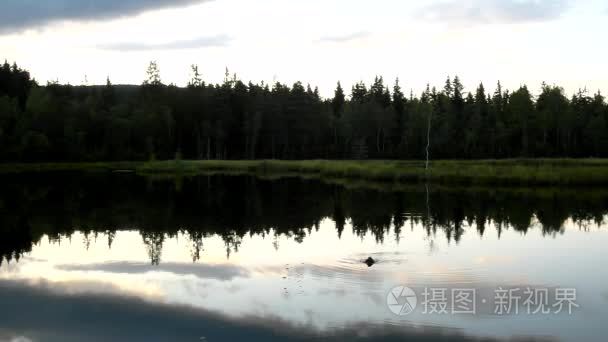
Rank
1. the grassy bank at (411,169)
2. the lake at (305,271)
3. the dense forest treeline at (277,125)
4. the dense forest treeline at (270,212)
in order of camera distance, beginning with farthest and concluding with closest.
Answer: the dense forest treeline at (277,125), the grassy bank at (411,169), the dense forest treeline at (270,212), the lake at (305,271)

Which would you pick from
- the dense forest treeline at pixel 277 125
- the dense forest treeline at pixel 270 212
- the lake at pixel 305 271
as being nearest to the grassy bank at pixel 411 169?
the dense forest treeline at pixel 270 212

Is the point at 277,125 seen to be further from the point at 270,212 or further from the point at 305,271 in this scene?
the point at 305,271

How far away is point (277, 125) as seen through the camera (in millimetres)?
106688

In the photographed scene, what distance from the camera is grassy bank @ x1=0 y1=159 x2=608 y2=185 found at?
52.0 m

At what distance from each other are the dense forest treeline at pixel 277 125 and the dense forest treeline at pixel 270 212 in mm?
46968

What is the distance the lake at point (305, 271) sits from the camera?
547 inches

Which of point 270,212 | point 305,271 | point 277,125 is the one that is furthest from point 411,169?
point 277,125

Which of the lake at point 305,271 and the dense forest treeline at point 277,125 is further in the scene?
the dense forest treeline at point 277,125

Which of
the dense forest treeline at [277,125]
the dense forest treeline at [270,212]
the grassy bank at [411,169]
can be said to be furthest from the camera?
the dense forest treeline at [277,125]

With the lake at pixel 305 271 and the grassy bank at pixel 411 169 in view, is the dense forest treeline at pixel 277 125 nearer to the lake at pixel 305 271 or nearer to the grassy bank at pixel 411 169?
the grassy bank at pixel 411 169

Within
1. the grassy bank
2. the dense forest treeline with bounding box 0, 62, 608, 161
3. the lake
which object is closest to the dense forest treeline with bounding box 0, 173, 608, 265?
the lake

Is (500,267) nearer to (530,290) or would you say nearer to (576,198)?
(530,290)

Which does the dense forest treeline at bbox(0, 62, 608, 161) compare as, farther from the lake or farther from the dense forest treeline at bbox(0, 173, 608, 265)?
the lake

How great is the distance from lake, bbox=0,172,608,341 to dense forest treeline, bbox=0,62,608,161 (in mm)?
59371
